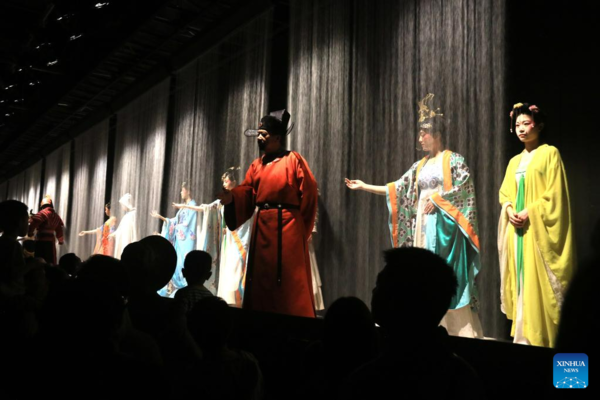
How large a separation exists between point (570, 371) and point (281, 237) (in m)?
3.26

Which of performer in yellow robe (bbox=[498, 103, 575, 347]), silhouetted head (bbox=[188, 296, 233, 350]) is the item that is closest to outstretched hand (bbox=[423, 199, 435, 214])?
performer in yellow robe (bbox=[498, 103, 575, 347])

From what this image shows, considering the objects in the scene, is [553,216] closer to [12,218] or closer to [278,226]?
[278,226]

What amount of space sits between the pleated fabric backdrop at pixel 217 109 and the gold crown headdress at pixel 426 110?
2.08 metres

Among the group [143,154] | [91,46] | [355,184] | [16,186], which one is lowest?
[355,184]

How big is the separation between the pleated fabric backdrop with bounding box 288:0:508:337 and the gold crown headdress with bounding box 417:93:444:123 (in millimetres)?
64

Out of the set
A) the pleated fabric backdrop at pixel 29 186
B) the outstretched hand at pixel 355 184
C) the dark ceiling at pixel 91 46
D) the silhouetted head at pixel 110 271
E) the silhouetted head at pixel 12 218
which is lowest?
the silhouetted head at pixel 110 271

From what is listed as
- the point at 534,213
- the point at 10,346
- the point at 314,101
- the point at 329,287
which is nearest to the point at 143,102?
the point at 314,101

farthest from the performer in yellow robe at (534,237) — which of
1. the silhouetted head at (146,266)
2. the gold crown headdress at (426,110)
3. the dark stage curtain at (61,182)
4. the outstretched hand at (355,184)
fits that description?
the dark stage curtain at (61,182)

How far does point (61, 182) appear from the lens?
504 inches

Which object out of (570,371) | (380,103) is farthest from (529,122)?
(570,371)

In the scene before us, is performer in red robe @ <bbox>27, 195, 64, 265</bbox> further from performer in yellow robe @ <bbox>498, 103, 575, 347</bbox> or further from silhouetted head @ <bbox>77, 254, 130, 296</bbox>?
silhouetted head @ <bbox>77, 254, 130, 296</bbox>

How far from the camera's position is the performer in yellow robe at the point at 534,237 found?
3.31 metres

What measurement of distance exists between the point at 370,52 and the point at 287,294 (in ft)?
7.15

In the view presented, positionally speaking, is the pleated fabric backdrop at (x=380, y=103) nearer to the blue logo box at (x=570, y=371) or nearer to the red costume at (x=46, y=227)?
the blue logo box at (x=570, y=371)
